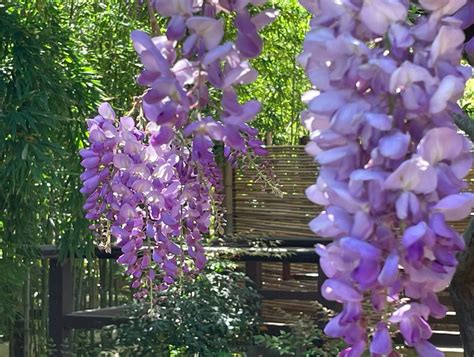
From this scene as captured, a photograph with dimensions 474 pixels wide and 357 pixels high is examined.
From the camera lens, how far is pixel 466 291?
1.73 metres

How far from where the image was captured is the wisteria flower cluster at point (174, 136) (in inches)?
25.3

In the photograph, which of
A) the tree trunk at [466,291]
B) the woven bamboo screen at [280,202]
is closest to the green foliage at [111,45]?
the woven bamboo screen at [280,202]

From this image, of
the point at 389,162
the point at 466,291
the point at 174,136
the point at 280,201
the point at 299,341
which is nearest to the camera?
the point at 389,162

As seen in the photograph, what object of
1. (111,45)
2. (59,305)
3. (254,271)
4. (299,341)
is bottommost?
(299,341)

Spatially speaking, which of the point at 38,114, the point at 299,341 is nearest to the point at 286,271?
the point at 299,341

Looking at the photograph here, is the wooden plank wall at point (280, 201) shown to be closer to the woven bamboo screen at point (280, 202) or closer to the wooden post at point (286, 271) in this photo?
the woven bamboo screen at point (280, 202)

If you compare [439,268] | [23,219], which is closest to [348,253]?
[439,268]

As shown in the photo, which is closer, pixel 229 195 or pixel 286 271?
pixel 286 271

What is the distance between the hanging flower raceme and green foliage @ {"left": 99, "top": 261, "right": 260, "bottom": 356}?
9.59 feet

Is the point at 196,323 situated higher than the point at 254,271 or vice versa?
the point at 254,271

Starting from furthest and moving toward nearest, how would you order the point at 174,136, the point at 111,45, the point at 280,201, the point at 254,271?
1. the point at 280,201
2. the point at 254,271
3. the point at 111,45
4. the point at 174,136

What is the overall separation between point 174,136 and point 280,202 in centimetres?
441

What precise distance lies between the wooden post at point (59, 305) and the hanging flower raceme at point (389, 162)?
3.49 meters

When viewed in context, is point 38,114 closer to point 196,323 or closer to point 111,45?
point 196,323
